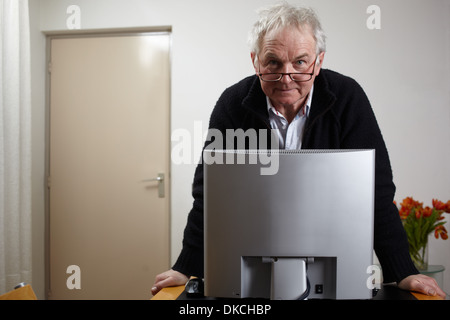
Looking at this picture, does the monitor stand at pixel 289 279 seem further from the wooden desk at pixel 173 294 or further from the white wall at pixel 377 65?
the white wall at pixel 377 65

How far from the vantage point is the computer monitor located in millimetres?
812

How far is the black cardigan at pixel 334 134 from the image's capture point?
111cm

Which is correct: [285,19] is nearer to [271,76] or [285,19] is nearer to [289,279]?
[271,76]

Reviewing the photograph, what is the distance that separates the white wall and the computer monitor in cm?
218

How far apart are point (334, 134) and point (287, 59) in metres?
0.32

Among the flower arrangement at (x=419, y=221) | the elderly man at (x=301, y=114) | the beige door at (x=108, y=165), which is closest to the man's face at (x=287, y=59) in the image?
the elderly man at (x=301, y=114)

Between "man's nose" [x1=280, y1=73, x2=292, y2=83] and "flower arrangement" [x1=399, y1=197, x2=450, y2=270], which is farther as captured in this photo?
"flower arrangement" [x1=399, y1=197, x2=450, y2=270]

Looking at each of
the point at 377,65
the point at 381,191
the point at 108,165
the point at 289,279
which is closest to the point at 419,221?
the point at 381,191

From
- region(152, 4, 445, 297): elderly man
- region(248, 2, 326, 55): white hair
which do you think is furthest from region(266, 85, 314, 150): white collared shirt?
region(248, 2, 326, 55): white hair

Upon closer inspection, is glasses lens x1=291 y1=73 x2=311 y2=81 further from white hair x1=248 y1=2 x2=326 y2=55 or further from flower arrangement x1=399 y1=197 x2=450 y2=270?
flower arrangement x1=399 y1=197 x2=450 y2=270

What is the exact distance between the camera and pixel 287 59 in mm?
1089

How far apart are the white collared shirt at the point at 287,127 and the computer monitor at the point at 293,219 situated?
0.51 m
